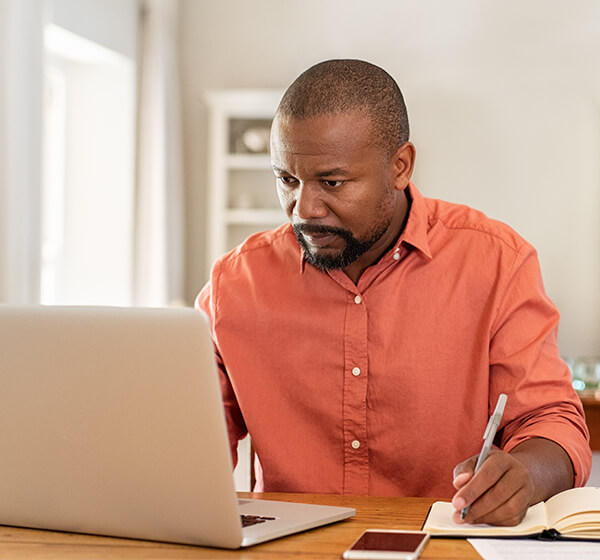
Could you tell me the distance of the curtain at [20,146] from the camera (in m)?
2.61

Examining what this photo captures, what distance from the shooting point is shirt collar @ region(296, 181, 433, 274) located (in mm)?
1615

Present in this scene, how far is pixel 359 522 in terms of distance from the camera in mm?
1216

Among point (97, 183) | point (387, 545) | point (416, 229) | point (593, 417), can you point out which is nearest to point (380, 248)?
point (416, 229)

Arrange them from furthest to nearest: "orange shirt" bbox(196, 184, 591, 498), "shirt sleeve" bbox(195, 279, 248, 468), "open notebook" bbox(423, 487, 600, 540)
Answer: "shirt sleeve" bbox(195, 279, 248, 468) < "orange shirt" bbox(196, 184, 591, 498) < "open notebook" bbox(423, 487, 600, 540)

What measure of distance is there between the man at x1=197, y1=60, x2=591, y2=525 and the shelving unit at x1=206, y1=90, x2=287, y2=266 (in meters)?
2.66

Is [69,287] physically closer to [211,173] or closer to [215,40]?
[211,173]

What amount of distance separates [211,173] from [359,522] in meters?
3.27

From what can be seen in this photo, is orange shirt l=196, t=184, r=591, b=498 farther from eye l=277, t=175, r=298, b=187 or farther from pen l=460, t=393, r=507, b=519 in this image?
pen l=460, t=393, r=507, b=519

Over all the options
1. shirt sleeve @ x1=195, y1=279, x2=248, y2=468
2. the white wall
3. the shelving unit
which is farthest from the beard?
the white wall

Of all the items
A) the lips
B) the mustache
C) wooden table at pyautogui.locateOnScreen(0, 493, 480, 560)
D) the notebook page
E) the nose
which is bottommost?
wooden table at pyautogui.locateOnScreen(0, 493, 480, 560)

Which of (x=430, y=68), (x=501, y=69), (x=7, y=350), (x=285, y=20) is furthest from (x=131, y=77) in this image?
(x=7, y=350)

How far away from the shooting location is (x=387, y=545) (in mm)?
1066

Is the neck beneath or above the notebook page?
above

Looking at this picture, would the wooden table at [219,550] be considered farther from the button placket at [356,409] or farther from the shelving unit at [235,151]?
the shelving unit at [235,151]
